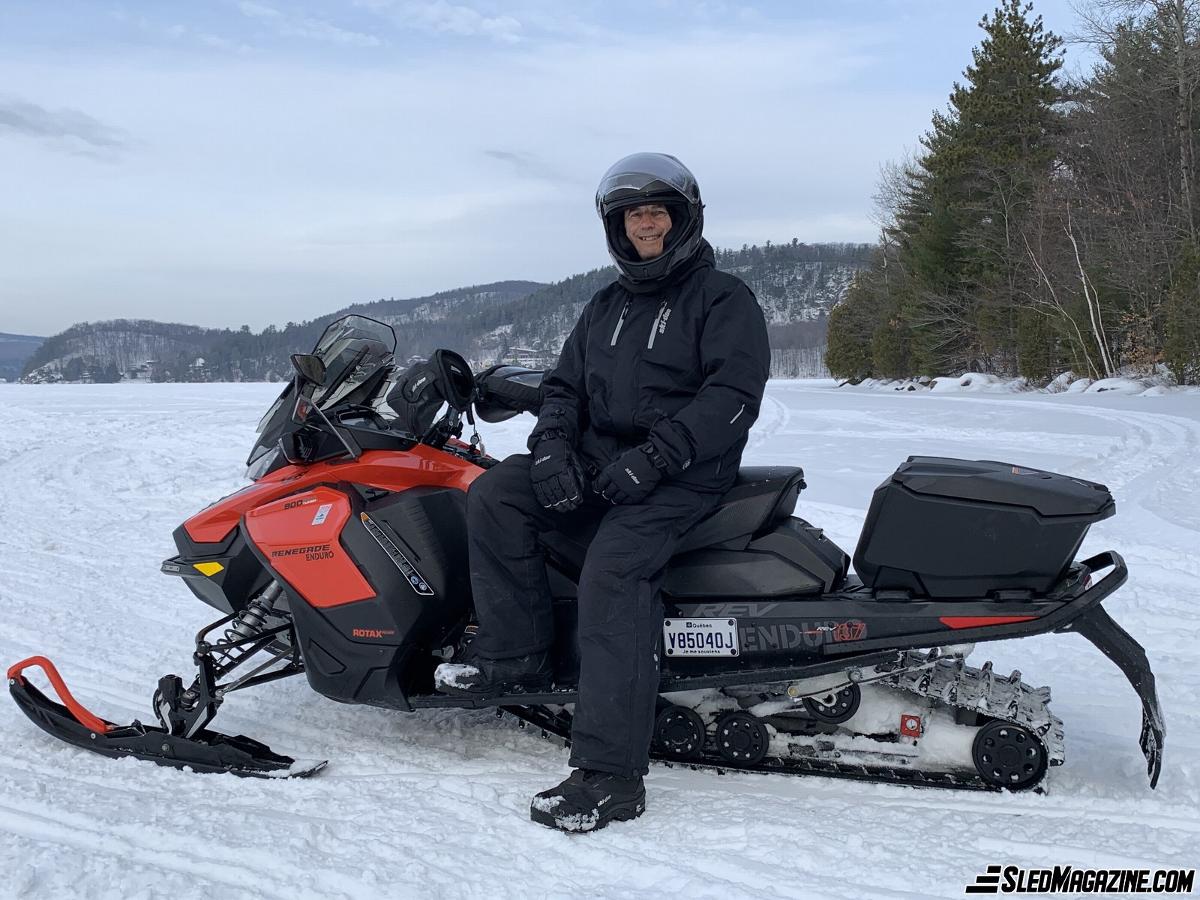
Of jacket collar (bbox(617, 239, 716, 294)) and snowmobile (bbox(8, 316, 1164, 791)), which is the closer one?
snowmobile (bbox(8, 316, 1164, 791))

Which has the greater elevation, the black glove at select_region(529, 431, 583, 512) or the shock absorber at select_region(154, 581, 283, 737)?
the black glove at select_region(529, 431, 583, 512)

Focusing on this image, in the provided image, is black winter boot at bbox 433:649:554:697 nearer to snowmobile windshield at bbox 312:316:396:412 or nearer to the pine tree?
snowmobile windshield at bbox 312:316:396:412

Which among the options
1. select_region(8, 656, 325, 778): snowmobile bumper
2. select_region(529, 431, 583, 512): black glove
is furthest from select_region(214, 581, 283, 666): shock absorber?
select_region(529, 431, 583, 512): black glove

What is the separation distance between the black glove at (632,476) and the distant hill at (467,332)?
843mm

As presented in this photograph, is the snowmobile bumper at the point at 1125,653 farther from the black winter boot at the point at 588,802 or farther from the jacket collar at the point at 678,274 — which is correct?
the jacket collar at the point at 678,274

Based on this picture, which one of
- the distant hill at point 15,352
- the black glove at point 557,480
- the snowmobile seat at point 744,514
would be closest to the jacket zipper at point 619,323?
the black glove at point 557,480

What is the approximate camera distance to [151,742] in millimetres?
2941

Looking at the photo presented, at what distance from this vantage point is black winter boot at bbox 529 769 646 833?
243 cm

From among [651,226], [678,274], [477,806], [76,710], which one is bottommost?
[477,806]

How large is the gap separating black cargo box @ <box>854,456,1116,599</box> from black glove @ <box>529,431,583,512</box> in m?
0.85

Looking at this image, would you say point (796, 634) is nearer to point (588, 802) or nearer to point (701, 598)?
point (701, 598)

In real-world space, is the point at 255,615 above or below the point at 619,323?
below

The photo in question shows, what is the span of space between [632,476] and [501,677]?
80 cm

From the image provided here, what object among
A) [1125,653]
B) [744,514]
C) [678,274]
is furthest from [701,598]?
[1125,653]
